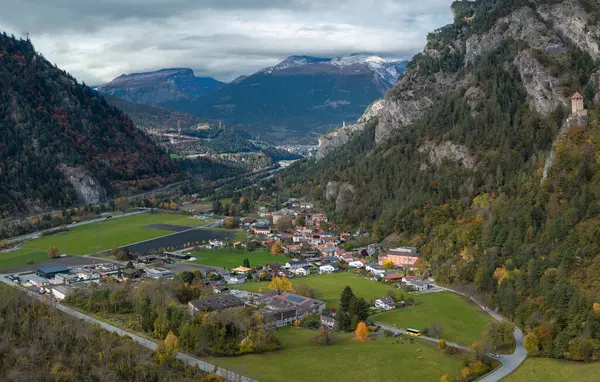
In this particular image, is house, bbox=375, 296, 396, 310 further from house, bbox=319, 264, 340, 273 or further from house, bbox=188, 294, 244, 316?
house, bbox=319, 264, 340, 273

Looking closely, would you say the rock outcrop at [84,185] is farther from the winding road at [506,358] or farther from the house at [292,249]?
the winding road at [506,358]

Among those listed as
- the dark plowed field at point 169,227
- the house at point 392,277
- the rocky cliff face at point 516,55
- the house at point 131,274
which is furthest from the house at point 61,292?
the rocky cliff face at point 516,55

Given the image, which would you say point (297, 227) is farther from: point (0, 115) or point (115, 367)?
point (0, 115)

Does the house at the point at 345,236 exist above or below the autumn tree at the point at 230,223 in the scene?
above

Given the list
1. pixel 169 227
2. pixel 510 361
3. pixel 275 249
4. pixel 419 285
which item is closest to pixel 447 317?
pixel 510 361

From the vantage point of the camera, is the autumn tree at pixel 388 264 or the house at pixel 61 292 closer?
the house at pixel 61 292

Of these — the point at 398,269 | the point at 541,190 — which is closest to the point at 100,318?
the point at 398,269
